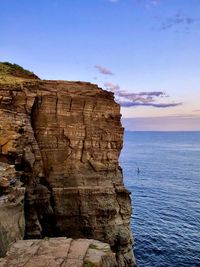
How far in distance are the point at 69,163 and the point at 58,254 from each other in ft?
35.3

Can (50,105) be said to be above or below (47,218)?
above

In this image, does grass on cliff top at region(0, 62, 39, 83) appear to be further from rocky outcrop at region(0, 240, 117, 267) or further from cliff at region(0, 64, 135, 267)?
rocky outcrop at region(0, 240, 117, 267)

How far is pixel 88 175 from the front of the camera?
31625mm

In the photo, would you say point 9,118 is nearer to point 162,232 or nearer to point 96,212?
point 96,212

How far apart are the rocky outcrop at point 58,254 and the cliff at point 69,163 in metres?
6.37

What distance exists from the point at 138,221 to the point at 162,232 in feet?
22.6

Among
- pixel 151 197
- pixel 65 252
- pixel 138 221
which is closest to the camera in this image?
pixel 65 252

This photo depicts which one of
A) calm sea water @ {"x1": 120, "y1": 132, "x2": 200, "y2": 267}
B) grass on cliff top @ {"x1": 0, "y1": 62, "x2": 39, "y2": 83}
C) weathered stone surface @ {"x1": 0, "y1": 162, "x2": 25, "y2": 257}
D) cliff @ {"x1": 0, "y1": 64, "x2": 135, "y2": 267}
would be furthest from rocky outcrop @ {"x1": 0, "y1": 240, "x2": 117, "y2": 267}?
calm sea water @ {"x1": 120, "y1": 132, "x2": 200, "y2": 267}

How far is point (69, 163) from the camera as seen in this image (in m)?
31.5

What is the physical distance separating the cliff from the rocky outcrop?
6.37 m

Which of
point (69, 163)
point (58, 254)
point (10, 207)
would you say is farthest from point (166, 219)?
point (58, 254)

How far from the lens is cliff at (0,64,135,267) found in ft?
98.9

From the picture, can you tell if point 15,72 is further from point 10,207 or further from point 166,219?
point 166,219

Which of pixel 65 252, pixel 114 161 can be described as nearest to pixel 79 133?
pixel 114 161
